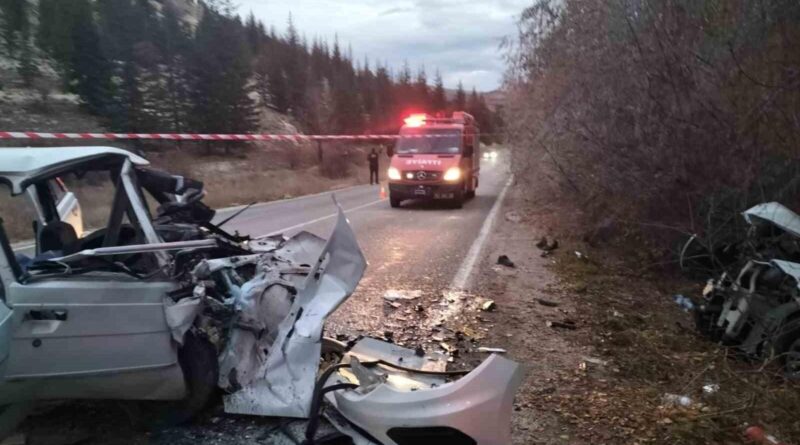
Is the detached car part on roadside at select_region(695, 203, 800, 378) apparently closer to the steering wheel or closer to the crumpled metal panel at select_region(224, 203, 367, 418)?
the crumpled metal panel at select_region(224, 203, 367, 418)

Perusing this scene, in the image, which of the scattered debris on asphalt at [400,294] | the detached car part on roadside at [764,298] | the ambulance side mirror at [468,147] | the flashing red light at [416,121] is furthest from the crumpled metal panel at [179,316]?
the flashing red light at [416,121]

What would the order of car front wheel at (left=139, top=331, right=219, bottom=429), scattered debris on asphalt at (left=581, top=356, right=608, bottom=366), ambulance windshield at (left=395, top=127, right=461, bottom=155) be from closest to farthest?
car front wheel at (left=139, top=331, right=219, bottom=429), scattered debris on asphalt at (left=581, top=356, right=608, bottom=366), ambulance windshield at (left=395, top=127, right=461, bottom=155)

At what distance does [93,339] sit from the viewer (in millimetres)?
3160

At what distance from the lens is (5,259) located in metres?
3.11

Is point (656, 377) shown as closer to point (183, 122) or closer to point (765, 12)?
point (765, 12)

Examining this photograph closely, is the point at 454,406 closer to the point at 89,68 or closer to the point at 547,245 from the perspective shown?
the point at 547,245

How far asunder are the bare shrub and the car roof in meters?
5.56

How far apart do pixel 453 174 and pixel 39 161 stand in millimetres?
12235

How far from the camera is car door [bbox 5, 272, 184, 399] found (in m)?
3.05

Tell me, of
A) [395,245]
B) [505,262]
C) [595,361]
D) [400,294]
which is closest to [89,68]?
[395,245]

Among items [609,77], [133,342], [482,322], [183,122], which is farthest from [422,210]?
[183,122]

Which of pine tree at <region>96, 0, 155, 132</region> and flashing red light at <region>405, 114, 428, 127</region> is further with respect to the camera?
pine tree at <region>96, 0, 155, 132</region>

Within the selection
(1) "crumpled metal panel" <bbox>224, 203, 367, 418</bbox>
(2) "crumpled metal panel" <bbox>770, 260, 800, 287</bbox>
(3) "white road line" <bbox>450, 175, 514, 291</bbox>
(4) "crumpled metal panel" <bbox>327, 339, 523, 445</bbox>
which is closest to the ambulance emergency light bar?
(3) "white road line" <bbox>450, 175, 514, 291</bbox>

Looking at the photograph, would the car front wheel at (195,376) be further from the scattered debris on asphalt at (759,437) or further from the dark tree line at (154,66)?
the dark tree line at (154,66)
